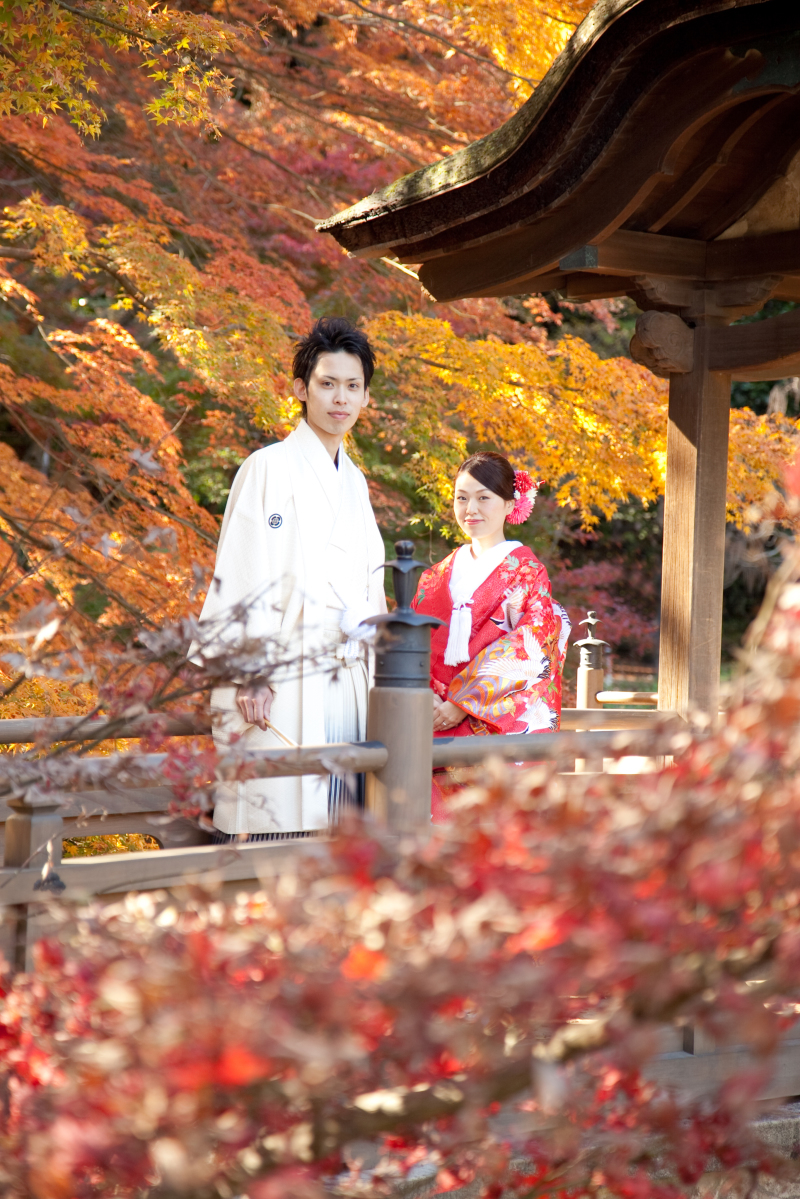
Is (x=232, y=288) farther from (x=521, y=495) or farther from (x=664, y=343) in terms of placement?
(x=664, y=343)

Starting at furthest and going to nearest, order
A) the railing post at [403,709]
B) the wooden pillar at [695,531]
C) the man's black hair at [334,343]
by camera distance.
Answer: the wooden pillar at [695,531], the man's black hair at [334,343], the railing post at [403,709]

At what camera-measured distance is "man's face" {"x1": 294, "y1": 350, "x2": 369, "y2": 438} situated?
116 inches

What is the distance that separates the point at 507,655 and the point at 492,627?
0.36 feet

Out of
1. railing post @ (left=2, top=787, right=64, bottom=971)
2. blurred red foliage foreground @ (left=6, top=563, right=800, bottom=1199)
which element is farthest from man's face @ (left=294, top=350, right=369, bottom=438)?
blurred red foliage foreground @ (left=6, top=563, right=800, bottom=1199)

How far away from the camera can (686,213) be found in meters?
3.68

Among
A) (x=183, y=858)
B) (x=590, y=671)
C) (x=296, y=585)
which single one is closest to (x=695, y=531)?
(x=296, y=585)

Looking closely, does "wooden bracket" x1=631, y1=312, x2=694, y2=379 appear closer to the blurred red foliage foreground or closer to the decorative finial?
the decorative finial

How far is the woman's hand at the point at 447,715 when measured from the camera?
3438 millimetres

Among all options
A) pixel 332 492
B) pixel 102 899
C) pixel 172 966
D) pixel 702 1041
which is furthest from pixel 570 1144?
pixel 332 492

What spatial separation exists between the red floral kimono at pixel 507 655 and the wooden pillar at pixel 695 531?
0.39 m

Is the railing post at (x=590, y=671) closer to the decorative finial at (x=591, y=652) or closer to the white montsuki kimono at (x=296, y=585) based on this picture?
the decorative finial at (x=591, y=652)

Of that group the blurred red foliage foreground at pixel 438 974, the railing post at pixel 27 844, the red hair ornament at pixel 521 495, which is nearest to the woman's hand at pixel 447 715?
the red hair ornament at pixel 521 495

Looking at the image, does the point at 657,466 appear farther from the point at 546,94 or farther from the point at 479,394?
the point at 546,94

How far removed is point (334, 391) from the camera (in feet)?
9.70
